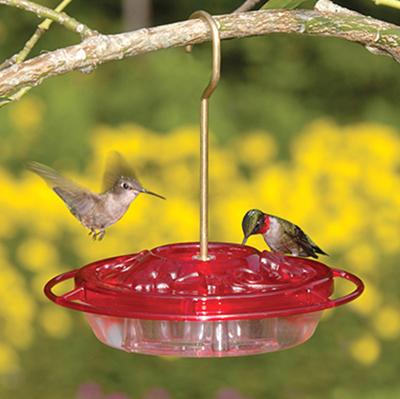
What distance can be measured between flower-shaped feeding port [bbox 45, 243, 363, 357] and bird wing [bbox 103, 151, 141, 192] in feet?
0.49

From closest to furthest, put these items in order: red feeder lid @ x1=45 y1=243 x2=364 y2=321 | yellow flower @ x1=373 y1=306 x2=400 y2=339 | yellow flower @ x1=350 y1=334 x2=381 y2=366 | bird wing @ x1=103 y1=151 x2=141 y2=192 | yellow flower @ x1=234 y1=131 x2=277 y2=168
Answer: red feeder lid @ x1=45 y1=243 x2=364 y2=321
bird wing @ x1=103 y1=151 x2=141 y2=192
yellow flower @ x1=350 y1=334 x2=381 y2=366
yellow flower @ x1=373 y1=306 x2=400 y2=339
yellow flower @ x1=234 y1=131 x2=277 y2=168

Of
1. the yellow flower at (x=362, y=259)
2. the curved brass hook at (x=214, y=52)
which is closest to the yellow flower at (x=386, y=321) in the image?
the yellow flower at (x=362, y=259)

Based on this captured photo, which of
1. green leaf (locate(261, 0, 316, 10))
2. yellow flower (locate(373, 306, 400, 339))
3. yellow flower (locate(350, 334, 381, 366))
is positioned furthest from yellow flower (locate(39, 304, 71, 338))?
green leaf (locate(261, 0, 316, 10))

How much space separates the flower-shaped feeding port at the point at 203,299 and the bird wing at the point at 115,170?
150mm

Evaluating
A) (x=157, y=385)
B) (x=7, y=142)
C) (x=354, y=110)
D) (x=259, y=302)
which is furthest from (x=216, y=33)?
(x=354, y=110)

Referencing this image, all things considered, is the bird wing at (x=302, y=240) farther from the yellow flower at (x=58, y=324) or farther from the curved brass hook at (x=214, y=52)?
the yellow flower at (x=58, y=324)

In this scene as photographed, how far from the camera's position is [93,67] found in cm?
161

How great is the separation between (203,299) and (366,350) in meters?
2.54

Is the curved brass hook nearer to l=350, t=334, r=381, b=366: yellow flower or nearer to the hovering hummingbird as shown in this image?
the hovering hummingbird

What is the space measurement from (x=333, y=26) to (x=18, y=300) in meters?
2.74

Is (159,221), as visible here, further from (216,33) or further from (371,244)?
(216,33)

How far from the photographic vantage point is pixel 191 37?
5.41 feet

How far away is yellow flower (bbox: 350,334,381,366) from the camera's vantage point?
13.3ft

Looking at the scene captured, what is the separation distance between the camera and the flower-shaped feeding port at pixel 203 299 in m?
1.66
